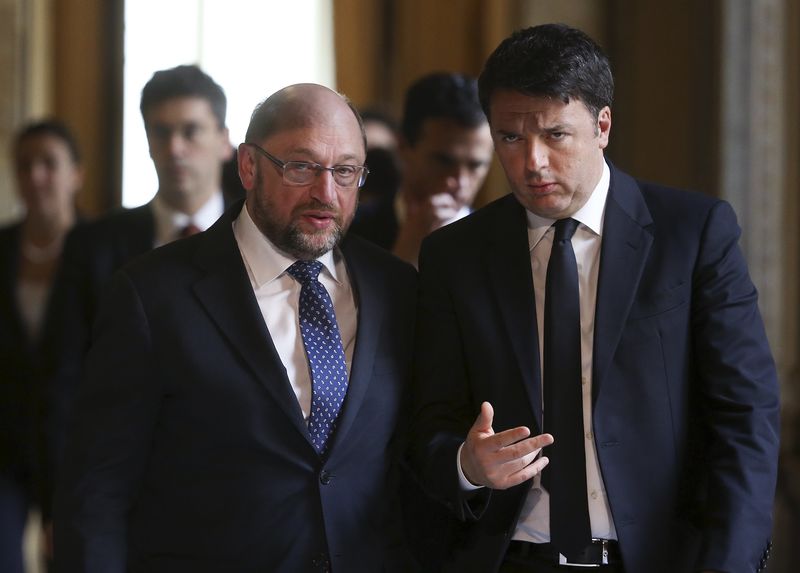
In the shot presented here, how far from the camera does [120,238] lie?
3.57 meters

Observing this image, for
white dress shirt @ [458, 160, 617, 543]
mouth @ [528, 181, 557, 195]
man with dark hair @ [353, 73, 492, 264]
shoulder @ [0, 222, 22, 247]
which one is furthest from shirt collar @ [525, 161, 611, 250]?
shoulder @ [0, 222, 22, 247]

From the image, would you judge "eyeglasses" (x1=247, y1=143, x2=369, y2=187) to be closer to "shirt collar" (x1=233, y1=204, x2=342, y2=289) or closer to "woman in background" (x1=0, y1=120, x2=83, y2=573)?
"shirt collar" (x1=233, y1=204, x2=342, y2=289)

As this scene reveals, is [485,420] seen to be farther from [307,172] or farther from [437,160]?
[437,160]

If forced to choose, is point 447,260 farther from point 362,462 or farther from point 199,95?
point 199,95

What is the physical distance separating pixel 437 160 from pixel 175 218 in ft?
2.37

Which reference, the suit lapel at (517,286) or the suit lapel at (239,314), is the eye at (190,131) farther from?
the suit lapel at (517,286)

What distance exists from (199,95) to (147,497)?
1.45 metres

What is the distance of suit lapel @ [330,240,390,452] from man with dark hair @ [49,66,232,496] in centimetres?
95

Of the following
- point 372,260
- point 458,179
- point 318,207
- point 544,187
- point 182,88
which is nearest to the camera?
point 544,187

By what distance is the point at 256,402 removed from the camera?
244 centimetres

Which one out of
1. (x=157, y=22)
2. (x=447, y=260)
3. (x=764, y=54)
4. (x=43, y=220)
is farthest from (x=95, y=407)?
(x=157, y=22)

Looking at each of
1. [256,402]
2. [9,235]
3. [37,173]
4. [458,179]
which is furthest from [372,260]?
[37,173]

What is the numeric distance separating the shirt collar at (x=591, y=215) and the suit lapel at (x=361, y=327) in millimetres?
329

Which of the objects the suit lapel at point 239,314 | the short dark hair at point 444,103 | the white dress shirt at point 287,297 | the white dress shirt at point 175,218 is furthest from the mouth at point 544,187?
the white dress shirt at point 175,218
